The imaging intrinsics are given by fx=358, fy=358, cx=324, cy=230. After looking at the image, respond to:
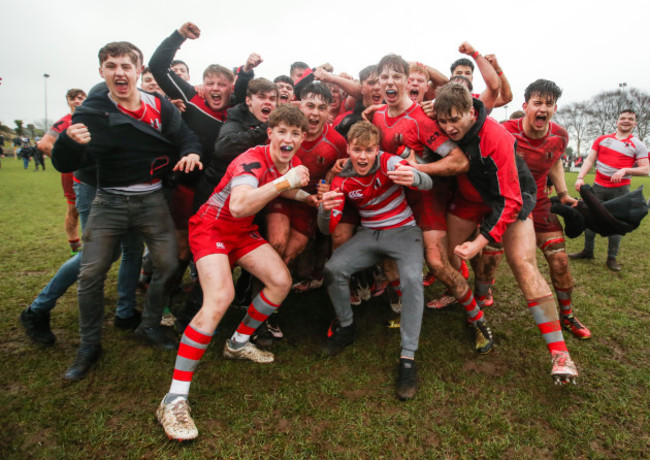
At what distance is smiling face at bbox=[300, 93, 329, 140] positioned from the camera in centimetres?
411

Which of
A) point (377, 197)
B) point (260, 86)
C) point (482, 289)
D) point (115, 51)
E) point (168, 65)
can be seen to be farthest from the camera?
point (482, 289)

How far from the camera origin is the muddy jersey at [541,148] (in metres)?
4.12

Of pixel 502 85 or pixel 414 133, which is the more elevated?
pixel 502 85

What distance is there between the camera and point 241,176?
3139 mm

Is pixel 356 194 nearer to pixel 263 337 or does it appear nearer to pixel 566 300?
pixel 263 337

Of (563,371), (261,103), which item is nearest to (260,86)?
(261,103)

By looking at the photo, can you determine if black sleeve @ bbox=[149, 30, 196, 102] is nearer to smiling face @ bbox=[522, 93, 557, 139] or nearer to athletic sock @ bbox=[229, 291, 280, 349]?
athletic sock @ bbox=[229, 291, 280, 349]

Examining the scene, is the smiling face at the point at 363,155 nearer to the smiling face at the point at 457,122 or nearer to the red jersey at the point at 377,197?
the red jersey at the point at 377,197

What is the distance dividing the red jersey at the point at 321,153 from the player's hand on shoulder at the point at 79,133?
6.80ft

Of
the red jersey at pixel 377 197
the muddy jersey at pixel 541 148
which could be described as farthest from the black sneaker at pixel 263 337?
the muddy jersey at pixel 541 148

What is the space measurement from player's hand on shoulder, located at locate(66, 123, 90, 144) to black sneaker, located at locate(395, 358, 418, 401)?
11.0 ft

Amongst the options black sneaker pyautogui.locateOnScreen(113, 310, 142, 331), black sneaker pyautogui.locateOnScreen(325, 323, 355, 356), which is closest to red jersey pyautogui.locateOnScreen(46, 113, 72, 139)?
black sneaker pyautogui.locateOnScreen(113, 310, 142, 331)

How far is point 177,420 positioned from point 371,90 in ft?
14.4

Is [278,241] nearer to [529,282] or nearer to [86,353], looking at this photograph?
[86,353]
